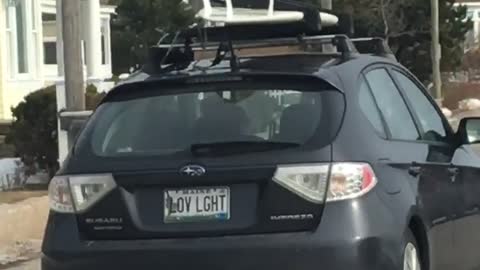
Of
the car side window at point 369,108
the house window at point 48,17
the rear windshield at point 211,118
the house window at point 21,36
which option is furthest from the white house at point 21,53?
the car side window at point 369,108

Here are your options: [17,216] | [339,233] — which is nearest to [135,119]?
[339,233]

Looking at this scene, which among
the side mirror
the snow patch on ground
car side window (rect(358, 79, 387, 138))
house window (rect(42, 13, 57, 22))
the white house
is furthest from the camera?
house window (rect(42, 13, 57, 22))

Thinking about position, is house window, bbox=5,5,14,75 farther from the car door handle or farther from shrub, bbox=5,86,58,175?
the car door handle

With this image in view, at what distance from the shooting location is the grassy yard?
1187 cm

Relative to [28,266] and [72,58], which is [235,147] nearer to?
[28,266]

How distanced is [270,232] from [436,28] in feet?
98.4

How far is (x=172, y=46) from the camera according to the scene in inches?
257

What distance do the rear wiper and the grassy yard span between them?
6.46 m

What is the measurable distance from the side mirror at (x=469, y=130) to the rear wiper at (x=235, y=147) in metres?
2.18

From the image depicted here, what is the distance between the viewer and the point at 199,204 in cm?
542

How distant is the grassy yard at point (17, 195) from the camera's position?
11.9m

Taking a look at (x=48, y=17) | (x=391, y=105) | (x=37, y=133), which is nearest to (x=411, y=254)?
(x=391, y=105)

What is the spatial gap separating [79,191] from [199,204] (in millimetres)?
638

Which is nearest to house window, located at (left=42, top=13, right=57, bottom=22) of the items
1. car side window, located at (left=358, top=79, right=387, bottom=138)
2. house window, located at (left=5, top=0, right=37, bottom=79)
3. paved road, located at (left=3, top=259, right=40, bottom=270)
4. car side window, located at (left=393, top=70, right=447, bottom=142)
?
house window, located at (left=5, top=0, right=37, bottom=79)
